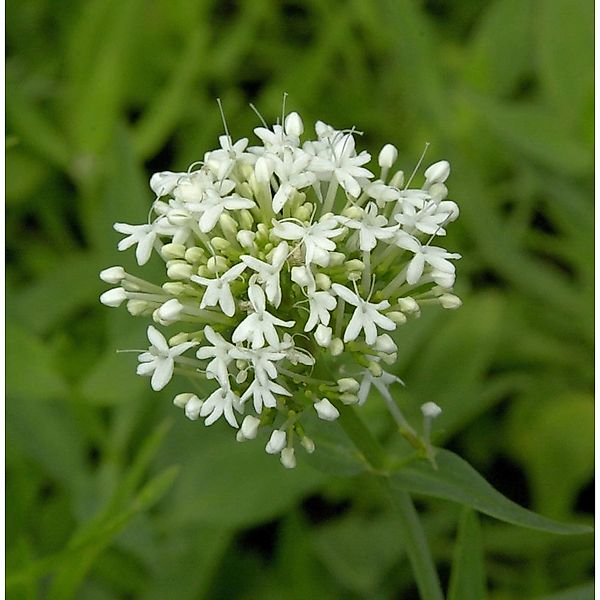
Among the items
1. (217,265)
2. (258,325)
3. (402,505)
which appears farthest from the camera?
(402,505)

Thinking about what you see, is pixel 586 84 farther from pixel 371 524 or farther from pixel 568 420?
pixel 371 524

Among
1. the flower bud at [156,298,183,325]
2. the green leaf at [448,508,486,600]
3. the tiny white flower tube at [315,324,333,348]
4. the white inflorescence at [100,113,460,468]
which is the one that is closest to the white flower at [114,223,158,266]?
the white inflorescence at [100,113,460,468]

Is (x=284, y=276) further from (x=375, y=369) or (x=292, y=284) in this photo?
(x=375, y=369)

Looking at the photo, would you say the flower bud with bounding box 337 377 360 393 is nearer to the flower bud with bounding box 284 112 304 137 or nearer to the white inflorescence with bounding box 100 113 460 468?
the white inflorescence with bounding box 100 113 460 468

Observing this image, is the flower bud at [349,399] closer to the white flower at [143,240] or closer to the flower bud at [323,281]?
the flower bud at [323,281]

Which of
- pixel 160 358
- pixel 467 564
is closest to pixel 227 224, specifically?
pixel 160 358

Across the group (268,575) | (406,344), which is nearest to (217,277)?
(406,344)
